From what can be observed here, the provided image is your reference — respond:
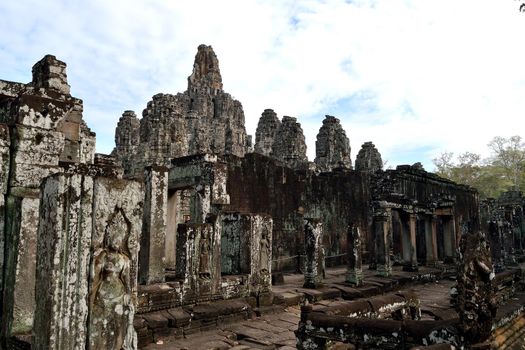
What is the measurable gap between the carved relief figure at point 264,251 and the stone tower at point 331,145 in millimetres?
15378

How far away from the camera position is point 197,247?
787 centimetres

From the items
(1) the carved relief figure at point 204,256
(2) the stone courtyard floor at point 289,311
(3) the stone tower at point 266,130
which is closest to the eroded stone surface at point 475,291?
(2) the stone courtyard floor at point 289,311

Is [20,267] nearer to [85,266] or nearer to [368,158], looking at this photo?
[85,266]

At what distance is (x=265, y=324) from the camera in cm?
780

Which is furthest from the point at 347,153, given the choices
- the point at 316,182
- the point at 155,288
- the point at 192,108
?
the point at 192,108

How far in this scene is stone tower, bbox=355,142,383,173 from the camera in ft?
86.3

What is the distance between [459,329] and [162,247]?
625 cm

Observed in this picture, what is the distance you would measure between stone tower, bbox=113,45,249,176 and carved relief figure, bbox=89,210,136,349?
722cm

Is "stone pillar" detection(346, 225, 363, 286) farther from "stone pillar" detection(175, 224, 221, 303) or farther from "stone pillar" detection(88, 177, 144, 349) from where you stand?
"stone pillar" detection(88, 177, 144, 349)

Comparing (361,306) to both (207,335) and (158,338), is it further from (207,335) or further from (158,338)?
(158,338)

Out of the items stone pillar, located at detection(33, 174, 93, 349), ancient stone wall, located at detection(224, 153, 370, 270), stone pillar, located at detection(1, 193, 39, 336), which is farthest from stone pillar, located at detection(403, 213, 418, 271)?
stone pillar, located at detection(33, 174, 93, 349)

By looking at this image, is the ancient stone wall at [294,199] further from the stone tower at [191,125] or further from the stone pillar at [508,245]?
the stone pillar at [508,245]

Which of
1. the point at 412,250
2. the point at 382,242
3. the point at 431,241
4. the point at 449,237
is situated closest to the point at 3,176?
the point at 382,242

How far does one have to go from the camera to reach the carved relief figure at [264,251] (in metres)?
9.06
